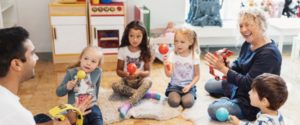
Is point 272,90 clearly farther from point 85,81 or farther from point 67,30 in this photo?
point 67,30

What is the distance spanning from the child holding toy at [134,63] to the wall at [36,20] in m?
1.45

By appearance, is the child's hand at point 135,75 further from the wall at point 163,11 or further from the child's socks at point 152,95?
the wall at point 163,11

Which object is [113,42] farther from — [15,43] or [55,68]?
[15,43]

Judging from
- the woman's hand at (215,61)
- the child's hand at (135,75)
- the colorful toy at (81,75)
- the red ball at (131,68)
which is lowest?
the child's hand at (135,75)

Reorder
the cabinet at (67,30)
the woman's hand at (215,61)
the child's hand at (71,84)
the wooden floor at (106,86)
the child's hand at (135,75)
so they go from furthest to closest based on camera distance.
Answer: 1. the cabinet at (67,30)
2. the child's hand at (135,75)
3. the wooden floor at (106,86)
4. the woman's hand at (215,61)
5. the child's hand at (71,84)

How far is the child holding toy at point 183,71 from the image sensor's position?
263cm

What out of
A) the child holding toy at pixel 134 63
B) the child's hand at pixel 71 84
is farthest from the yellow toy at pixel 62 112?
the child holding toy at pixel 134 63

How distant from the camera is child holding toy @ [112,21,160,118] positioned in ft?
8.75

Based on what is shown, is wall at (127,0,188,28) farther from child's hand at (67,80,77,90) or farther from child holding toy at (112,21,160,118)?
child's hand at (67,80,77,90)

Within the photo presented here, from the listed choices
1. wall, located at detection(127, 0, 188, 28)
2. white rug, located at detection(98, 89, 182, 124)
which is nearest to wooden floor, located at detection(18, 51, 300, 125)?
white rug, located at detection(98, 89, 182, 124)

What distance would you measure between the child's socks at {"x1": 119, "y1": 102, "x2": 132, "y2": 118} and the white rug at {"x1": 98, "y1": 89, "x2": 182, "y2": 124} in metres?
0.03

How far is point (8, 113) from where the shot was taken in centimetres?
124

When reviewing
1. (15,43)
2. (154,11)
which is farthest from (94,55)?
(154,11)

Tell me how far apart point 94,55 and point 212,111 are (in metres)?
0.90
